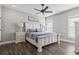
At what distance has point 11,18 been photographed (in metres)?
Result: 1.57

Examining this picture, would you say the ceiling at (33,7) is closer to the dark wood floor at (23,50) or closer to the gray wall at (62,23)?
the gray wall at (62,23)

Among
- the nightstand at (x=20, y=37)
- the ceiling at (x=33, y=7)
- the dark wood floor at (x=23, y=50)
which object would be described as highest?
the ceiling at (x=33, y=7)

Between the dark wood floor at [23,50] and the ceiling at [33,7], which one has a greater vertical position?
the ceiling at [33,7]

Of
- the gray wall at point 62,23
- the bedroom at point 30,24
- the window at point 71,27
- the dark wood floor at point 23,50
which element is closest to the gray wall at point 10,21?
the bedroom at point 30,24

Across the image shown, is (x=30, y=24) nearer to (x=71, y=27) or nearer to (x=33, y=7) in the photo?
(x=33, y=7)

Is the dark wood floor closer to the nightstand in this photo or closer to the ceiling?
the nightstand

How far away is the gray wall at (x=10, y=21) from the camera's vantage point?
153cm

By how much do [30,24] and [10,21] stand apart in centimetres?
49

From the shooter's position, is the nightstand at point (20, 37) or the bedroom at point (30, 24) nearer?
the bedroom at point (30, 24)

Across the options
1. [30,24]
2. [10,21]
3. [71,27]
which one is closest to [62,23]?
[71,27]
